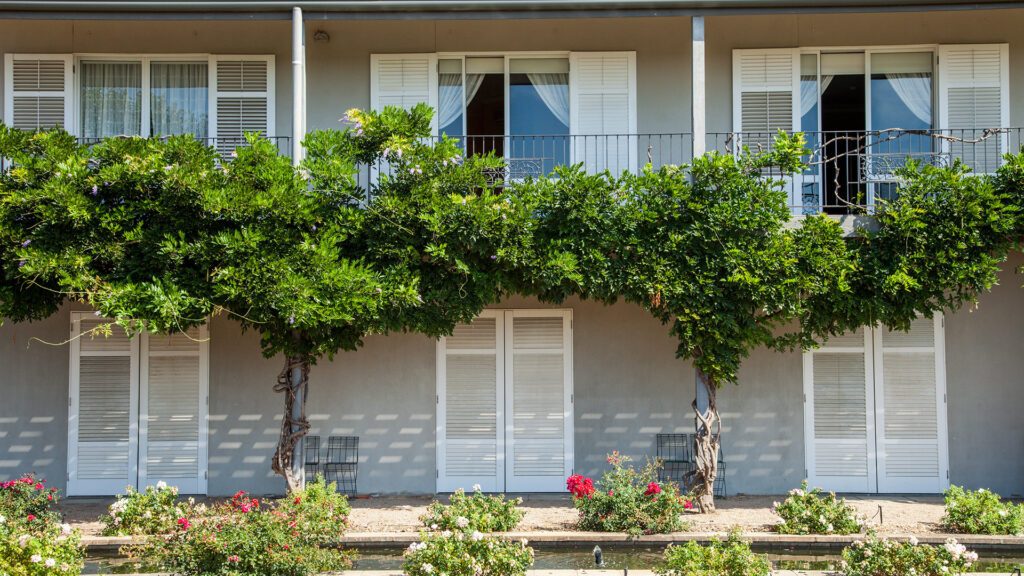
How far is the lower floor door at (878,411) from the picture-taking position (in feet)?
40.4

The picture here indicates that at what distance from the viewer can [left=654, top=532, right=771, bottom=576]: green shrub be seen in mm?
7656

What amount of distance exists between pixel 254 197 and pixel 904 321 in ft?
23.2

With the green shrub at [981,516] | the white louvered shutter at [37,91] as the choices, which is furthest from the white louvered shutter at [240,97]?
the green shrub at [981,516]

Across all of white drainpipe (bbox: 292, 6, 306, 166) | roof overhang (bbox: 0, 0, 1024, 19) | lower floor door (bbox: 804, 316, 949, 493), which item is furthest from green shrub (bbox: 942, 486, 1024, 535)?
white drainpipe (bbox: 292, 6, 306, 166)

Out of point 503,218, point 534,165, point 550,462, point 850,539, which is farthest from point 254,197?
point 850,539

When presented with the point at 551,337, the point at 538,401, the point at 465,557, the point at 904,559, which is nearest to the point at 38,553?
the point at 465,557

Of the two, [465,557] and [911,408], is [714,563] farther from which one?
[911,408]

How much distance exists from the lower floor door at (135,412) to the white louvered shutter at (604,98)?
548 cm

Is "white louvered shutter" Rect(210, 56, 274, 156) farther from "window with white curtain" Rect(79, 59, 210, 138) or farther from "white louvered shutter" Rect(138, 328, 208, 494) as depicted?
"white louvered shutter" Rect(138, 328, 208, 494)

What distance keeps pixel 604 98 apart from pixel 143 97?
5819 mm

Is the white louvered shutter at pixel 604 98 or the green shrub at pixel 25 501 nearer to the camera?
the green shrub at pixel 25 501

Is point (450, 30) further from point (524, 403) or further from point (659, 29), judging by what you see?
point (524, 403)

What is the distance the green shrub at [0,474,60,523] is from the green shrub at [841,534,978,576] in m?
7.35

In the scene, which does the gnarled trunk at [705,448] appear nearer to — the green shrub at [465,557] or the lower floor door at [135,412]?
the green shrub at [465,557]
